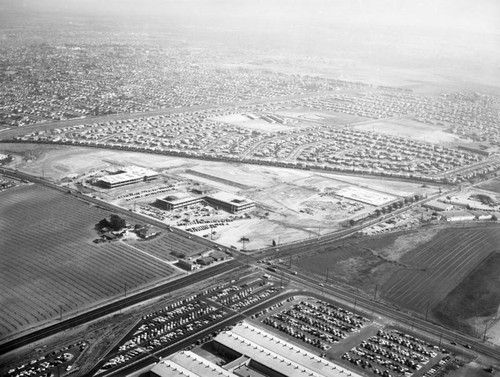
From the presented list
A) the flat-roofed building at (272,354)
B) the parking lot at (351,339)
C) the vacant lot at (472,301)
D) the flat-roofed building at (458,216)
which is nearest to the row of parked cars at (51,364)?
the flat-roofed building at (272,354)

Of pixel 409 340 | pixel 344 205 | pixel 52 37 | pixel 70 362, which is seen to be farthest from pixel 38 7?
pixel 52 37

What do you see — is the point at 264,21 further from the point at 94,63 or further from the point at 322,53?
the point at 94,63

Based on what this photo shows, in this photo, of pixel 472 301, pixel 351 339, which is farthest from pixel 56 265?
pixel 472 301

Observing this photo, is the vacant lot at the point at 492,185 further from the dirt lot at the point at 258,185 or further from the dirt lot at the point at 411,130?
the dirt lot at the point at 411,130

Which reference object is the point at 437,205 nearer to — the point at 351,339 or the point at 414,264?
the point at 414,264

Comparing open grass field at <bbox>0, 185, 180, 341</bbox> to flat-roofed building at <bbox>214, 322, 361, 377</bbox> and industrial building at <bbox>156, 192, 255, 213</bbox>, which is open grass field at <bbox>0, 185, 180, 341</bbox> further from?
flat-roofed building at <bbox>214, 322, 361, 377</bbox>

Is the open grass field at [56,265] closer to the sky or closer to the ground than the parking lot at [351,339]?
closer to the ground
